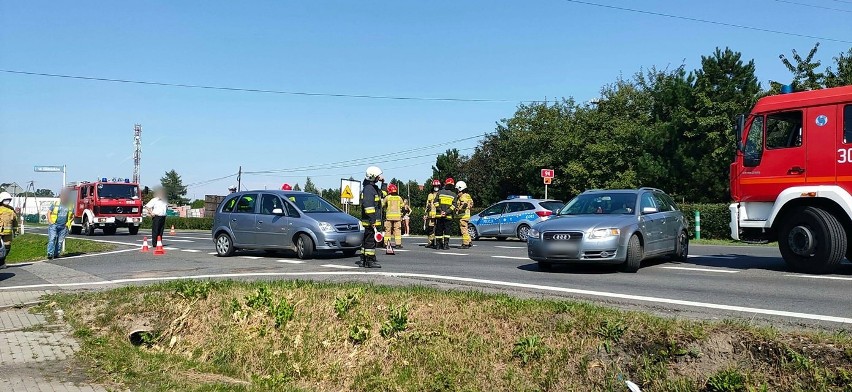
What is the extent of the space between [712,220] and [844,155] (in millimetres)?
14672

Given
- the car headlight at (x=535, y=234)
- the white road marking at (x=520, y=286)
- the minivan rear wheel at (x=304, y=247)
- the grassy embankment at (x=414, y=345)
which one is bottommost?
the grassy embankment at (x=414, y=345)

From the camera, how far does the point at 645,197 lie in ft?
41.7

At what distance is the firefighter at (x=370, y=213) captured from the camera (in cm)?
1250

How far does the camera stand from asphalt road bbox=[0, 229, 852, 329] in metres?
7.75

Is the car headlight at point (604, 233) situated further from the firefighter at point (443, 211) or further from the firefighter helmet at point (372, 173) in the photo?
the firefighter at point (443, 211)

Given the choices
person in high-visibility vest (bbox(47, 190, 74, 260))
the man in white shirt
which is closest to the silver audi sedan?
person in high-visibility vest (bbox(47, 190, 74, 260))

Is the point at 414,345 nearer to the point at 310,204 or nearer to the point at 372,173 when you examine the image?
the point at 372,173

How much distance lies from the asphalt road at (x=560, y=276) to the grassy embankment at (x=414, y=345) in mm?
1375

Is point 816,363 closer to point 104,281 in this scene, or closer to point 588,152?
point 104,281

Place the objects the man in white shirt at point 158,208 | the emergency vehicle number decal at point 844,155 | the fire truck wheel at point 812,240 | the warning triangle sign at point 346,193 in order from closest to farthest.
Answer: the emergency vehicle number decal at point 844,155, the fire truck wheel at point 812,240, the man in white shirt at point 158,208, the warning triangle sign at point 346,193

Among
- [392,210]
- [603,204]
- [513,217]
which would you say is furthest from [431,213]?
[603,204]

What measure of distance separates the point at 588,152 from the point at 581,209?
117ft

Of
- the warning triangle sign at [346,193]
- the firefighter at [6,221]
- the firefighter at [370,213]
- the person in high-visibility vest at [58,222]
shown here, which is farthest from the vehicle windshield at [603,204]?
the warning triangle sign at [346,193]

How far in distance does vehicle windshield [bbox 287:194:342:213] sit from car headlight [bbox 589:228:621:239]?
709cm
